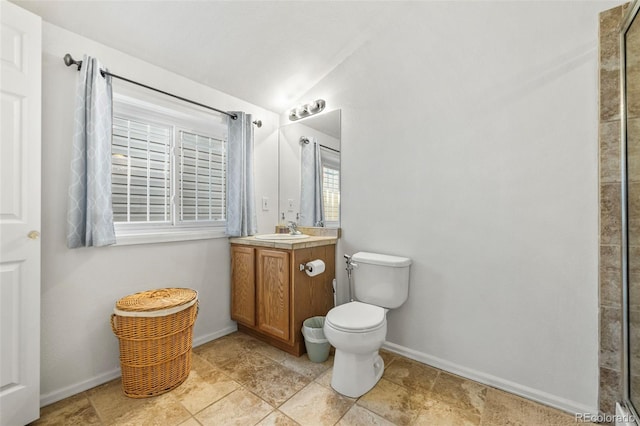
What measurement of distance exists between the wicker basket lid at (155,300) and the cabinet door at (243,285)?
49cm

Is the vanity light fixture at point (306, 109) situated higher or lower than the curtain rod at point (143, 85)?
higher

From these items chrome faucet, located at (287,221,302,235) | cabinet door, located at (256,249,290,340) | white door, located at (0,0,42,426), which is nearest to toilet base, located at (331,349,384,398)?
cabinet door, located at (256,249,290,340)

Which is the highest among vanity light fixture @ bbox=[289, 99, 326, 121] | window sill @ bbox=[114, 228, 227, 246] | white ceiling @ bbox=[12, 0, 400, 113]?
white ceiling @ bbox=[12, 0, 400, 113]

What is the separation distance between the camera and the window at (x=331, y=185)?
7.84 ft

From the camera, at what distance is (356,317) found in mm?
1650

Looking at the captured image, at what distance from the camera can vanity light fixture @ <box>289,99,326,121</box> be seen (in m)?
2.47

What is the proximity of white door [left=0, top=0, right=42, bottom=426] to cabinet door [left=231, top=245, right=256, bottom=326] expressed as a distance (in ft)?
3.95

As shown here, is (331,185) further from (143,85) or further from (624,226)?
(624,226)

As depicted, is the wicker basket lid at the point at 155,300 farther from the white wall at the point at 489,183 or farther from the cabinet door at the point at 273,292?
the white wall at the point at 489,183

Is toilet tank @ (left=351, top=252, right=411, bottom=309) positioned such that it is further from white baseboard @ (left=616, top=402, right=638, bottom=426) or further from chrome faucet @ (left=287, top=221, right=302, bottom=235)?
white baseboard @ (left=616, top=402, right=638, bottom=426)

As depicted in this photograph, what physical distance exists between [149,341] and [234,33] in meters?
2.08

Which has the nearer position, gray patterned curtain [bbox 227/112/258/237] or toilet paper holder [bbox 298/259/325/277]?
toilet paper holder [bbox 298/259/325/277]

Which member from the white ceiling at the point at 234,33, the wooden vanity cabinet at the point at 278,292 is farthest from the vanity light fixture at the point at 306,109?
the wooden vanity cabinet at the point at 278,292

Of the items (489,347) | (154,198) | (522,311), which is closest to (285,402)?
(489,347)
